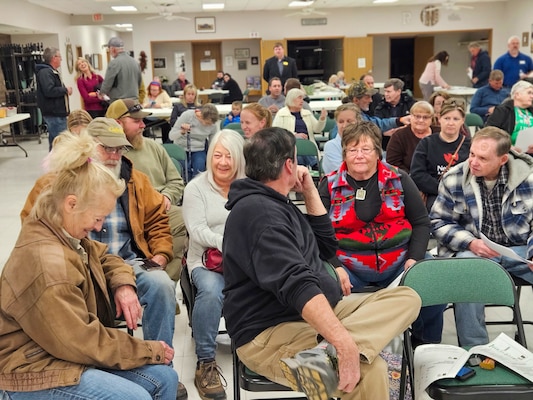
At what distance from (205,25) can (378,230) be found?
47.6 feet

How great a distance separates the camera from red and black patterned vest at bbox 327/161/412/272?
9.62 feet

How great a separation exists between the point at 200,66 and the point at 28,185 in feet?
35.3

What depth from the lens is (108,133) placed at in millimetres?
2971

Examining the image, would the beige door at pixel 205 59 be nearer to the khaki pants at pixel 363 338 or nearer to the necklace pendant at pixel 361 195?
the necklace pendant at pixel 361 195

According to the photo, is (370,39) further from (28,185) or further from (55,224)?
(55,224)

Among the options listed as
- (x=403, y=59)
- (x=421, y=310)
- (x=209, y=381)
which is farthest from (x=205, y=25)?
(x=421, y=310)

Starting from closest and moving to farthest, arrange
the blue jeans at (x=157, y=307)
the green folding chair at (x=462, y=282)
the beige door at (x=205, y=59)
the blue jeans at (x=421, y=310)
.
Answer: the green folding chair at (x=462, y=282) < the blue jeans at (x=157, y=307) < the blue jeans at (x=421, y=310) < the beige door at (x=205, y=59)

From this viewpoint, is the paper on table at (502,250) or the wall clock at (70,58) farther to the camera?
the wall clock at (70,58)

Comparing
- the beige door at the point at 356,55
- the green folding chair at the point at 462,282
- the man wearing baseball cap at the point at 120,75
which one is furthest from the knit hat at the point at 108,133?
the beige door at the point at 356,55

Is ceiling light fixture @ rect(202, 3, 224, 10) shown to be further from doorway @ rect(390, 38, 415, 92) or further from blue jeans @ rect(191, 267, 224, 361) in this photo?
blue jeans @ rect(191, 267, 224, 361)

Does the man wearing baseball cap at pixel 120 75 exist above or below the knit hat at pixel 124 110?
above

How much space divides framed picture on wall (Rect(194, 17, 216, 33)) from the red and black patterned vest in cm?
1432

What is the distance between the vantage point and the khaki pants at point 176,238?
9.85 ft

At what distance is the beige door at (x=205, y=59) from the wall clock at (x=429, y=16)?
6.14 meters
